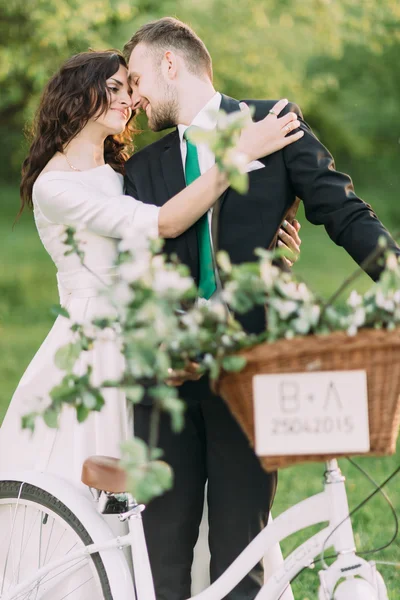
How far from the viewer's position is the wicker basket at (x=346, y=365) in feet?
6.52

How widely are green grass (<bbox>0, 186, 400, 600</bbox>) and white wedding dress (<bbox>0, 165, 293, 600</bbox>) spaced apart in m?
0.35

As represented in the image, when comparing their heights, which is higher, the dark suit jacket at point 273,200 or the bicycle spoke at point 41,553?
the dark suit jacket at point 273,200

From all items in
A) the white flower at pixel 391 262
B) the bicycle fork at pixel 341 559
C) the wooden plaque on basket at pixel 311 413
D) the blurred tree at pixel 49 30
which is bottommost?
→ the bicycle fork at pixel 341 559

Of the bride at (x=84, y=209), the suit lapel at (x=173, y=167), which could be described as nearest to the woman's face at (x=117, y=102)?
the bride at (x=84, y=209)

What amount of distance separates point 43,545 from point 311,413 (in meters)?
1.43

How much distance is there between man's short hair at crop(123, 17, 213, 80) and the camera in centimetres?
325

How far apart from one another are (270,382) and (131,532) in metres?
0.83

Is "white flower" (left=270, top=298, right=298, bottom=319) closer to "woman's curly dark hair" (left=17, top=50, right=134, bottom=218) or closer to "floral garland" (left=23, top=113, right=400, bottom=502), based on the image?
"floral garland" (left=23, top=113, right=400, bottom=502)

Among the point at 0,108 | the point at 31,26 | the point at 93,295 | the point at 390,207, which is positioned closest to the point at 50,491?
the point at 93,295

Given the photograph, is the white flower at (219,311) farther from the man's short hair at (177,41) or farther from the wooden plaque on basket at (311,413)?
the man's short hair at (177,41)

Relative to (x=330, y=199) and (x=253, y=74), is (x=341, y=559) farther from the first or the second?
(x=253, y=74)

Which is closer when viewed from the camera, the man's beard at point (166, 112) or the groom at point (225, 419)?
the groom at point (225, 419)

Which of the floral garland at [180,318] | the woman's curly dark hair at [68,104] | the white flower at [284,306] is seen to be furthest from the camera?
the woman's curly dark hair at [68,104]

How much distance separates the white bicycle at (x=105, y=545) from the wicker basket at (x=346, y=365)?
10.6 inches
